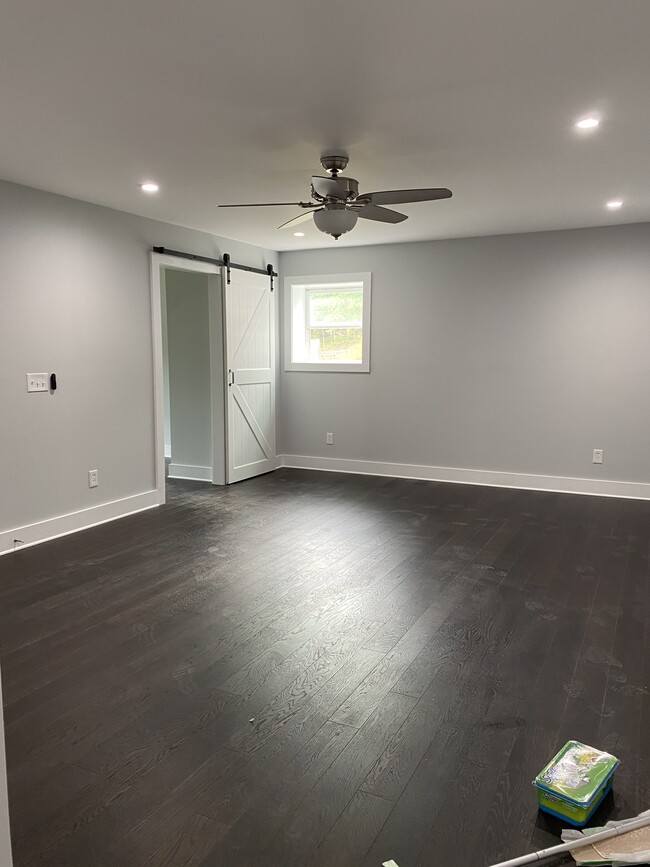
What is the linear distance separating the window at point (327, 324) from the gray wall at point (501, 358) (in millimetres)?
131

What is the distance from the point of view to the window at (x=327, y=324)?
6.97 m

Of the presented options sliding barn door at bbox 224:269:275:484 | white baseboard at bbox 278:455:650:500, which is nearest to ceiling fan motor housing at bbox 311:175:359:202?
sliding barn door at bbox 224:269:275:484

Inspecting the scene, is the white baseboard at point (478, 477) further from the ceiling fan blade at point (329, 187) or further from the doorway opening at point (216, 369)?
the ceiling fan blade at point (329, 187)

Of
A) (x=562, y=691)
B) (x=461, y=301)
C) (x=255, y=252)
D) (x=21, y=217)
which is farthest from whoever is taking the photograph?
(x=255, y=252)

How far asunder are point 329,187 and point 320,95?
748 millimetres

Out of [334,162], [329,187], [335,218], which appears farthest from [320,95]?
[335,218]

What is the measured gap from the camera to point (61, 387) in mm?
4598

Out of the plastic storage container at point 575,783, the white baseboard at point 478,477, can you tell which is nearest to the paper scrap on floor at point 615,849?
the plastic storage container at point 575,783

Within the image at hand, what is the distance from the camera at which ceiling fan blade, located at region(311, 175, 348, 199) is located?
11.1 feet

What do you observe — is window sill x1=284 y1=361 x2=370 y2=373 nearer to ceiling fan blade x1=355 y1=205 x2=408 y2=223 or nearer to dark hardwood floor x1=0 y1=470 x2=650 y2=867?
dark hardwood floor x1=0 y1=470 x2=650 y2=867

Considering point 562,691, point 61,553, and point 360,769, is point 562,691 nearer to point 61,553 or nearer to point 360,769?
point 360,769

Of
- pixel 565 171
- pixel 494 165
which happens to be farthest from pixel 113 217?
pixel 565 171

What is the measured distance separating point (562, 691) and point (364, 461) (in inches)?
182

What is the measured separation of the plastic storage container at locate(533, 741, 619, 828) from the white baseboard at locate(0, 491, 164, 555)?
3650 mm
